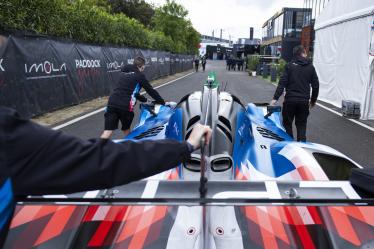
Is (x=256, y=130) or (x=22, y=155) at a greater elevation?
(x=22, y=155)

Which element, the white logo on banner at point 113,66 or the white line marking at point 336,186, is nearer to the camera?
the white line marking at point 336,186

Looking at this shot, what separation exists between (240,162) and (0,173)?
8.83 feet

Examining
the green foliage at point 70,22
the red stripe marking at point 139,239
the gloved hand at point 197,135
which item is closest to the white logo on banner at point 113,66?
the green foliage at point 70,22

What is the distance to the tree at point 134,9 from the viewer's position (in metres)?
51.7

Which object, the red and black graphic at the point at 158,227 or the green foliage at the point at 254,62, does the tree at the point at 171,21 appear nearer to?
the green foliage at the point at 254,62

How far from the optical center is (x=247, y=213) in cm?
211

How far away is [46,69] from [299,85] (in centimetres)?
688

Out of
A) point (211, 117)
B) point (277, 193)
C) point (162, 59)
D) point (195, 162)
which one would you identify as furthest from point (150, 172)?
point (162, 59)

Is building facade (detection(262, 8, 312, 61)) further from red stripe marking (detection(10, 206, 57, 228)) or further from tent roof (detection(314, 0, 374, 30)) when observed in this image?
red stripe marking (detection(10, 206, 57, 228))

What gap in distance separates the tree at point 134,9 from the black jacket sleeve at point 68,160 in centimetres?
5136

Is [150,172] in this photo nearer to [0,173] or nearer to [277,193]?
[0,173]

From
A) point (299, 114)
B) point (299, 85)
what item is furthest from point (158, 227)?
point (299, 114)

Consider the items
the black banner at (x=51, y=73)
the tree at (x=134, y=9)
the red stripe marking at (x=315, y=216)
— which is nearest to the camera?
the red stripe marking at (x=315, y=216)

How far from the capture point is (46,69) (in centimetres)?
1080
